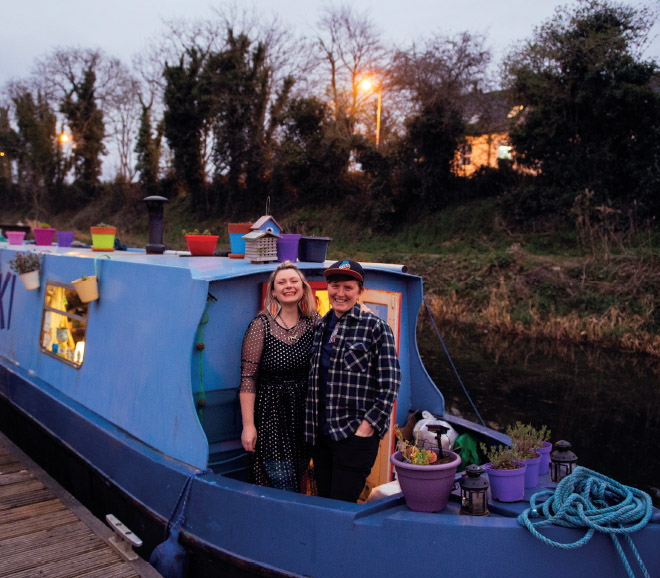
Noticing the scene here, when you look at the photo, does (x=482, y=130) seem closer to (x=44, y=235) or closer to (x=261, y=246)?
(x=44, y=235)

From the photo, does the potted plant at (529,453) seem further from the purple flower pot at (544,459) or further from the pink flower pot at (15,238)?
the pink flower pot at (15,238)

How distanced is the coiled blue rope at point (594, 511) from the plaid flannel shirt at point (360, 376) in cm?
79

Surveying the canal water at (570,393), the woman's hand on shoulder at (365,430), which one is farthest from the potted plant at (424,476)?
the canal water at (570,393)

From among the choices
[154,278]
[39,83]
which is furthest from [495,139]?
[39,83]

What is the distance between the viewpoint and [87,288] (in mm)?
4328

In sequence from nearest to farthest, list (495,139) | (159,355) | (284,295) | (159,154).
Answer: (284,295)
(159,355)
(495,139)
(159,154)

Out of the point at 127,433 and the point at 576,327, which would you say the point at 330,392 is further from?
the point at 576,327

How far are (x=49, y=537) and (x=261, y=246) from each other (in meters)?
2.18

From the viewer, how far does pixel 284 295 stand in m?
3.04

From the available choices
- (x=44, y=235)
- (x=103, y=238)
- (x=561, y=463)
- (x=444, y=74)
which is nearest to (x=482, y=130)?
(x=444, y=74)

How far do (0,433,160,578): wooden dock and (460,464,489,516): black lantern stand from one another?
5.59 feet

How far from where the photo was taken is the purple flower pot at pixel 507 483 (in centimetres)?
283

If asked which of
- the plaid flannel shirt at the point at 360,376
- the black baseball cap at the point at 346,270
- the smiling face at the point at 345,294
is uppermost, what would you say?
the black baseball cap at the point at 346,270

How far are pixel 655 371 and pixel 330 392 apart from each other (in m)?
8.95
